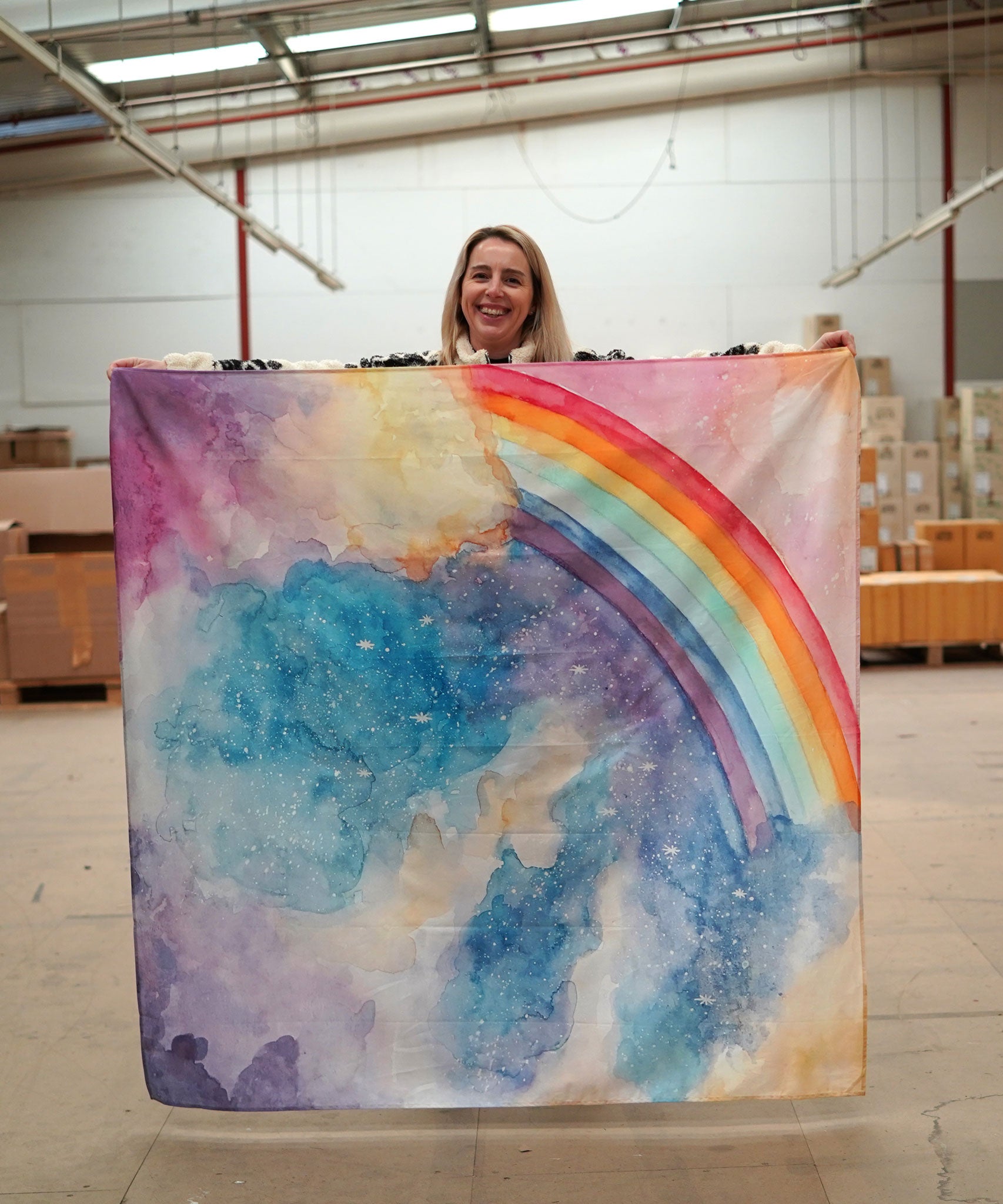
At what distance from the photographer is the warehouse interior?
6.38 metres

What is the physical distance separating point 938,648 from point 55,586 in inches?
201

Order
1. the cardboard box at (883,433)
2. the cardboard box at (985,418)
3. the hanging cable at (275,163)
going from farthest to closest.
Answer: the cardboard box at (883,433)
the cardboard box at (985,418)
the hanging cable at (275,163)

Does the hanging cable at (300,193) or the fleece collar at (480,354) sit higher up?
the hanging cable at (300,193)

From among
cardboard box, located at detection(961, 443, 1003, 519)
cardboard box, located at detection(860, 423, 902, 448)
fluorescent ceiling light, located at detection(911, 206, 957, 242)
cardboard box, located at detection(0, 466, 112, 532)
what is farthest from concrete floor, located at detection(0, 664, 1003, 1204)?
cardboard box, located at detection(860, 423, 902, 448)

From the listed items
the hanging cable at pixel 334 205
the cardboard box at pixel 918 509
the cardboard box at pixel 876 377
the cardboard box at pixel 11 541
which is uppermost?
the hanging cable at pixel 334 205

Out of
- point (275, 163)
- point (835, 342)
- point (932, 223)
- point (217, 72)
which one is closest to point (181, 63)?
point (217, 72)

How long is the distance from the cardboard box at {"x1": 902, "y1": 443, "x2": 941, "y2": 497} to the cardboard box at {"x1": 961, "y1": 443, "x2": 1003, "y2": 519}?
0.95 feet

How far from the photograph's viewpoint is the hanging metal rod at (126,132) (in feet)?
16.9

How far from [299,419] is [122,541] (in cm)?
36

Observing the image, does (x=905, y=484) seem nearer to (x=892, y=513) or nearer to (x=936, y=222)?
(x=892, y=513)

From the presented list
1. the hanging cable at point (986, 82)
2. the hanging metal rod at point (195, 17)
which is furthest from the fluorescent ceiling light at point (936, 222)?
the hanging metal rod at point (195, 17)

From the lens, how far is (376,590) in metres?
2.03

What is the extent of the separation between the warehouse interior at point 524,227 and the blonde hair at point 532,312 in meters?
2.14

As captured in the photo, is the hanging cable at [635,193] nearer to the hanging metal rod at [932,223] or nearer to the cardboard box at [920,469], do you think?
the hanging metal rod at [932,223]
